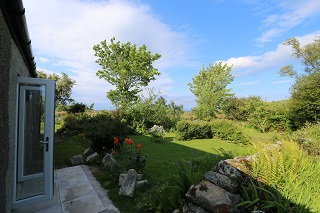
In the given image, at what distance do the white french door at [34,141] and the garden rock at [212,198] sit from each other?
2.77 meters

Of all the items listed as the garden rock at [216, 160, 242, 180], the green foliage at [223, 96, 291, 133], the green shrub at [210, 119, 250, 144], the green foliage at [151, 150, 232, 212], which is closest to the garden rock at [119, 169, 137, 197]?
the green foliage at [151, 150, 232, 212]

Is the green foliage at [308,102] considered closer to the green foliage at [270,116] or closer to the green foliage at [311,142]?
the green foliage at [270,116]

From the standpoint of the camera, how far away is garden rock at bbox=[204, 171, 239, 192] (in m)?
2.49

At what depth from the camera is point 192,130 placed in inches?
454

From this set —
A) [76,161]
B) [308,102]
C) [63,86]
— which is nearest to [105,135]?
[76,161]

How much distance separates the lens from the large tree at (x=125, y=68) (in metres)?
20.5

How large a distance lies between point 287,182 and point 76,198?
378 centimetres

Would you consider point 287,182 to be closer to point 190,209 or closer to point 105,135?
point 190,209

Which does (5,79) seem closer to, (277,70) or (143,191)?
(143,191)

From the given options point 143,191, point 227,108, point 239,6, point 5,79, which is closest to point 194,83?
point 227,108

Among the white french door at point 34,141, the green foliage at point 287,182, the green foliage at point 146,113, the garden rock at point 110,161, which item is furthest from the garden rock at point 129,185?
the green foliage at point 146,113

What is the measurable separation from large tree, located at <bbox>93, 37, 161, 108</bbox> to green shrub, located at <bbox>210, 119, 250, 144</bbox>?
1121cm

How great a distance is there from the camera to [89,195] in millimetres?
3816

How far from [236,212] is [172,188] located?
40.3 inches
